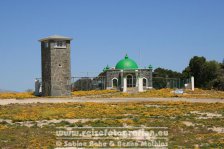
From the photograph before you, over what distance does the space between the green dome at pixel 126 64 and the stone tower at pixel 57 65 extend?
14694 mm

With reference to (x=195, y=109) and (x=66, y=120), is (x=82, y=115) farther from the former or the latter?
(x=195, y=109)

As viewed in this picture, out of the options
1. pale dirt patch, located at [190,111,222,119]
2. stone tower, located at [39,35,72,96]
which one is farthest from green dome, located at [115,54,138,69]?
pale dirt patch, located at [190,111,222,119]

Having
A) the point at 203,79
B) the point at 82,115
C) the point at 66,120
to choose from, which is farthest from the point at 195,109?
the point at 203,79

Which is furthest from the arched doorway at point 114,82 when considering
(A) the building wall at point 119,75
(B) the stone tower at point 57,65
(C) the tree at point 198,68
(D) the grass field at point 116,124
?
(D) the grass field at point 116,124

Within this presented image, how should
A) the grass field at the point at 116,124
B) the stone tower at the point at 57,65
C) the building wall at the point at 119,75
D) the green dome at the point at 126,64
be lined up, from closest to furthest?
1. the grass field at the point at 116,124
2. the stone tower at the point at 57,65
3. the building wall at the point at 119,75
4. the green dome at the point at 126,64

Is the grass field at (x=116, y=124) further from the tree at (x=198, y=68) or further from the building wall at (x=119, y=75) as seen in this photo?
the tree at (x=198, y=68)

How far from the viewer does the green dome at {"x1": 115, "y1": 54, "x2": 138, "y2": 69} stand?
249ft

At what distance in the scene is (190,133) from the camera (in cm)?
2103

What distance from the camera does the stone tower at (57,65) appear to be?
204 ft

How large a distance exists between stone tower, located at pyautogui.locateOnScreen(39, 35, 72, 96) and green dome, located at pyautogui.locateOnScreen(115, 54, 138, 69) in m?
14.7

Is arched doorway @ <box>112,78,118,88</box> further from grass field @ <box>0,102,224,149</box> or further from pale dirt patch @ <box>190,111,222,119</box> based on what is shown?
pale dirt patch @ <box>190,111,222,119</box>

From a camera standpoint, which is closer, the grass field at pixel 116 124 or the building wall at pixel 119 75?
the grass field at pixel 116 124

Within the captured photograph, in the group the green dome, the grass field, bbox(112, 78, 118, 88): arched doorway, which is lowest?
the grass field

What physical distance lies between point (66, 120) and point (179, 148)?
10.3 m
